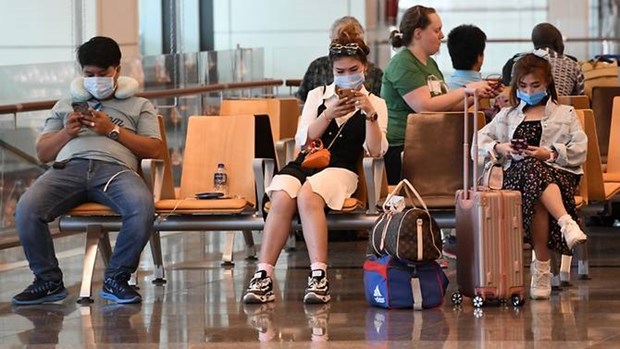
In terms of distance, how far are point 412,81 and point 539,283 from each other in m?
1.32

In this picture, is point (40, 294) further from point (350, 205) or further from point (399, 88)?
point (399, 88)

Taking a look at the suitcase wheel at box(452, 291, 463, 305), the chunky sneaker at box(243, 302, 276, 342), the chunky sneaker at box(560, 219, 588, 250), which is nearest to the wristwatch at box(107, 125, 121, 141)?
the chunky sneaker at box(243, 302, 276, 342)

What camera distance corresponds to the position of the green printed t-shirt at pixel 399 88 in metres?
7.63

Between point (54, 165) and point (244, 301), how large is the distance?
113 cm

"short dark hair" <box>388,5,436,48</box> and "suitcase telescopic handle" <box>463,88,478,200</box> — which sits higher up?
"short dark hair" <box>388,5,436,48</box>

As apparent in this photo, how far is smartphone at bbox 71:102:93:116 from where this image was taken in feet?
23.2

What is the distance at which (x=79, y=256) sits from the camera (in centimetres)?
904

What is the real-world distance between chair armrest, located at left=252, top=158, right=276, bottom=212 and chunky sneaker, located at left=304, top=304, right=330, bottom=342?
0.68 m

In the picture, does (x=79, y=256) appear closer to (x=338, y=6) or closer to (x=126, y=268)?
(x=126, y=268)

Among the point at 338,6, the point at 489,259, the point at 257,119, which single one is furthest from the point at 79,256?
the point at 338,6

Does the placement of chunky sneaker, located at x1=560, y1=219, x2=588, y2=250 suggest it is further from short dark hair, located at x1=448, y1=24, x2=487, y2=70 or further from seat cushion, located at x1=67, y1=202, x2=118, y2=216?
seat cushion, located at x1=67, y1=202, x2=118, y2=216

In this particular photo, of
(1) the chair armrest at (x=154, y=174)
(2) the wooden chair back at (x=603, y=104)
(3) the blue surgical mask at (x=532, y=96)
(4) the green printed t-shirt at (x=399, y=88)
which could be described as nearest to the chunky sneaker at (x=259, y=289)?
(1) the chair armrest at (x=154, y=174)

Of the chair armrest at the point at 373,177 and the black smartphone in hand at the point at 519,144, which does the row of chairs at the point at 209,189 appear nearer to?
the chair armrest at the point at 373,177

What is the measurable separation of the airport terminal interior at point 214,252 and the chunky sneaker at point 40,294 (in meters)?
0.07
